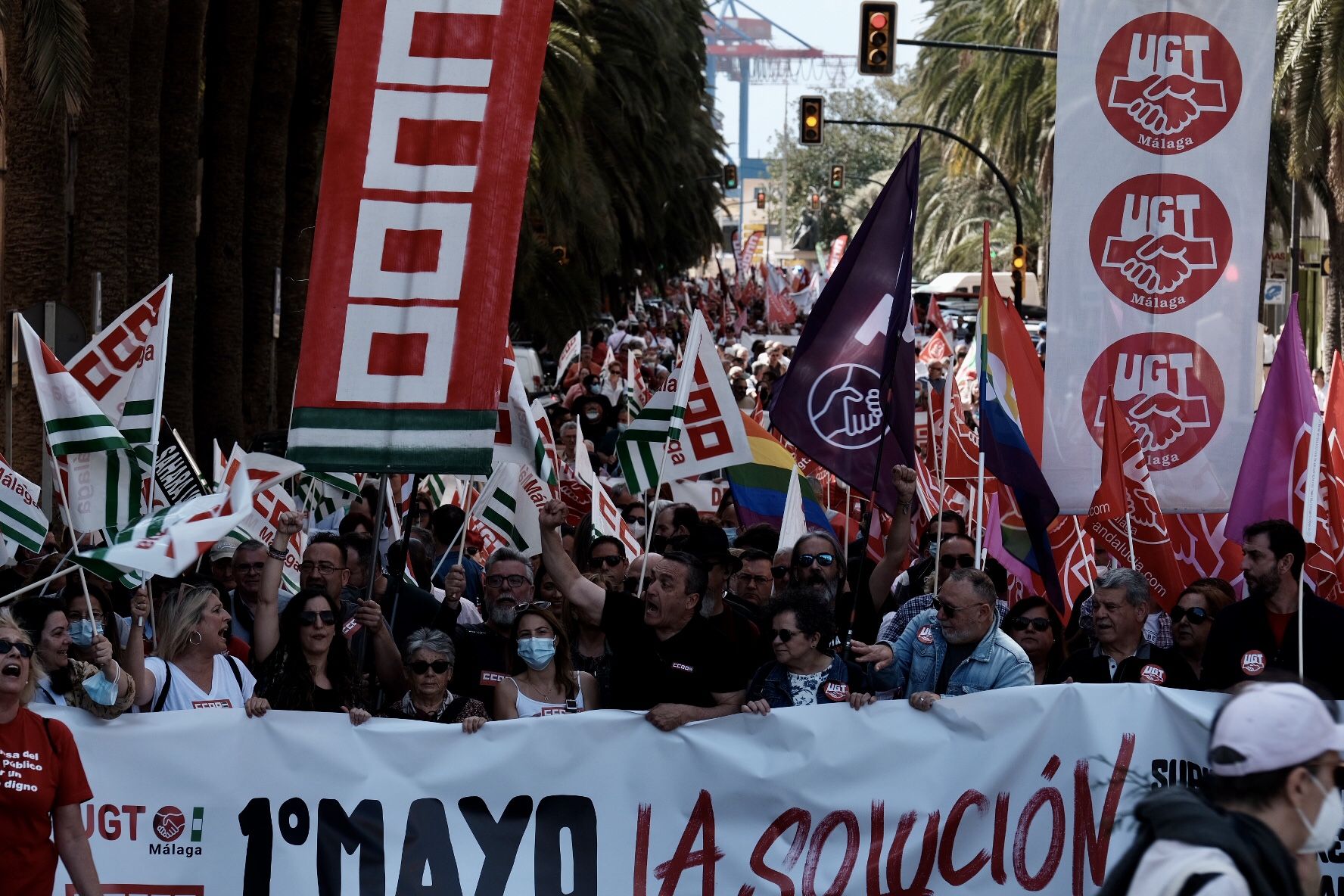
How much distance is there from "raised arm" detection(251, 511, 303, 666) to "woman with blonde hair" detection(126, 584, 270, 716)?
0.40 m

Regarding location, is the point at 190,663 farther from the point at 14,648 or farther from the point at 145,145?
the point at 145,145

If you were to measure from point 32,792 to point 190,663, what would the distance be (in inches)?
55.4

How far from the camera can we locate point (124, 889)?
6309 mm

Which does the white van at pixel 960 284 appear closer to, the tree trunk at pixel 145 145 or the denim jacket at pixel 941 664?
the tree trunk at pixel 145 145

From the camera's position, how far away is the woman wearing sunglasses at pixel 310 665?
667 centimetres

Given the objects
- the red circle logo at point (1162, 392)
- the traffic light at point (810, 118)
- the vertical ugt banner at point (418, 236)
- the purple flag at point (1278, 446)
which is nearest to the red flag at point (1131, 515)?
the red circle logo at point (1162, 392)

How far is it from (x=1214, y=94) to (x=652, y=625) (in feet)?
14.7

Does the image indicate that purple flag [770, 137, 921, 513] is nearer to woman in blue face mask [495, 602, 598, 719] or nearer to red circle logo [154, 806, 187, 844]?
woman in blue face mask [495, 602, 598, 719]

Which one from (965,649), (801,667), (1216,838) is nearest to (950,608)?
(965,649)

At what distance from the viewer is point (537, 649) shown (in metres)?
6.86

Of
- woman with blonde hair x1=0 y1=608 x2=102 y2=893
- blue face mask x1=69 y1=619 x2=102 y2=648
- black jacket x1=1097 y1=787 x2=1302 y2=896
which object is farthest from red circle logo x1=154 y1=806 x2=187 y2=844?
black jacket x1=1097 y1=787 x2=1302 y2=896

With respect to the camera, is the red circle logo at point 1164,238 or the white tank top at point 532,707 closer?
the white tank top at point 532,707

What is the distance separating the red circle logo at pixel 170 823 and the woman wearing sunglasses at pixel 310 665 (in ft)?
1.61

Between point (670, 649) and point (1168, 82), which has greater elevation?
point (1168, 82)
